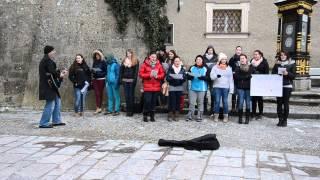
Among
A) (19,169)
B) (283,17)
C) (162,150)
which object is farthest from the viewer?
(283,17)

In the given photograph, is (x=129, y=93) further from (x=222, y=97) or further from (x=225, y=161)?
(x=225, y=161)

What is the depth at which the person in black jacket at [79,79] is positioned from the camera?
33.0 feet

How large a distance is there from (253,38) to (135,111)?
26.5ft

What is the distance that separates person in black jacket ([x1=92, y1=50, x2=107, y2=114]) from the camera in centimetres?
1034

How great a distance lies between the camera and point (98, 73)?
10312 millimetres

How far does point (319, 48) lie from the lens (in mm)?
16562

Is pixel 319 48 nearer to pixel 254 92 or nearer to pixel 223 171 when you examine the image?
pixel 254 92

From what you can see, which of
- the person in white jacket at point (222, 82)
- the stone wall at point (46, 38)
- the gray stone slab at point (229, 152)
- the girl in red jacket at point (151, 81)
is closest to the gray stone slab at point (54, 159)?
the gray stone slab at point (229, 152)

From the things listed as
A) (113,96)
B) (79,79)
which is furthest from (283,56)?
(79,79)

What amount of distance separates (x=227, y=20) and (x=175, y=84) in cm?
838

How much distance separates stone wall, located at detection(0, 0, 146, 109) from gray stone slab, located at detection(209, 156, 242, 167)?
5215 mm

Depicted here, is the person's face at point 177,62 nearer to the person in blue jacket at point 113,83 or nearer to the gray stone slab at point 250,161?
the person in blue jacket at point 113,83

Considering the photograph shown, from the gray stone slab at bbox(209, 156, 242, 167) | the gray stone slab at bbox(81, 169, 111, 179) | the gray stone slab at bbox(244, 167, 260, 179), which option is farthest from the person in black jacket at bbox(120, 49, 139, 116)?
the gray stone slab at bbox(244, 167, 260, 179)

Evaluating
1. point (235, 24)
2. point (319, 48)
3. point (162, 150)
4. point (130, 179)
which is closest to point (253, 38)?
point (235, 24)
